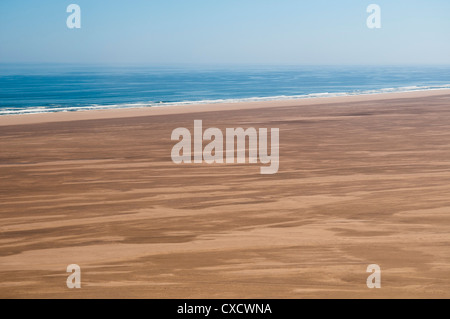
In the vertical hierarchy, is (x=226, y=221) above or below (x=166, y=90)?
below

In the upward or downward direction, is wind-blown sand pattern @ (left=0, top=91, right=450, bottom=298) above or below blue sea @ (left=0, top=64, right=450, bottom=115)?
below

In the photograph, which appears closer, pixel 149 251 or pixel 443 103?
pixel 149 251

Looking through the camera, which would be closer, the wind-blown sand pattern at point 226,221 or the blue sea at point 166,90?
the wind-blown sand pattern at point 226,221

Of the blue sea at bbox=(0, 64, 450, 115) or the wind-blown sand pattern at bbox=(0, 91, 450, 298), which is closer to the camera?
the wind-blown sand pattern at bbox=(0, 91, 450, 298)

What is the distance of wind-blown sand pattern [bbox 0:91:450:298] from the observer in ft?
13.8

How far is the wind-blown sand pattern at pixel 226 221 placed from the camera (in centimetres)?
421

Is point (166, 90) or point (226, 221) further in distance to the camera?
point (166, 90)

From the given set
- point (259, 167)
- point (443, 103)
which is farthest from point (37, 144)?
point (443, 103)

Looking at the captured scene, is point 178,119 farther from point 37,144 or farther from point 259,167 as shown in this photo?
point 259,167

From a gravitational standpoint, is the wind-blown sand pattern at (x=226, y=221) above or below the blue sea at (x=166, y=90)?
below

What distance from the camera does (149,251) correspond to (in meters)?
4.86

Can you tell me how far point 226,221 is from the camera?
18.7ft
